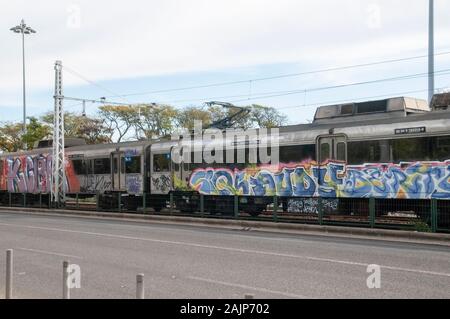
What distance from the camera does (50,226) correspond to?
1906cm

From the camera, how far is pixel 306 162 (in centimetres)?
1897

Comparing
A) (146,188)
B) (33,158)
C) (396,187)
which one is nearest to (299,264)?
(396,187)

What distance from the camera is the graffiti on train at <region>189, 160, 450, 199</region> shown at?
16.0 meters

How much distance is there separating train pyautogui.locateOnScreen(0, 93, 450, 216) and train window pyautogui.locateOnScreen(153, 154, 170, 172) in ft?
0.14

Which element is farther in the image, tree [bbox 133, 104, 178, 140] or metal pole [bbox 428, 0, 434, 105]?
tree [bbox 133, 104, 178, 140]

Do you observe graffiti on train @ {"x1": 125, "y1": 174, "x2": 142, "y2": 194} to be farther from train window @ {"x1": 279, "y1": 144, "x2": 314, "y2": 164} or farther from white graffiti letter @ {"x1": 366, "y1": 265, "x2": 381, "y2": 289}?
white graffiti letter @ {"x1": 366, "y1": 265, "x2": 381, "y2": 289}

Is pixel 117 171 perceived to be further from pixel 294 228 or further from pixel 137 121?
pixel 137 121

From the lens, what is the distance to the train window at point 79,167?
2906 cm

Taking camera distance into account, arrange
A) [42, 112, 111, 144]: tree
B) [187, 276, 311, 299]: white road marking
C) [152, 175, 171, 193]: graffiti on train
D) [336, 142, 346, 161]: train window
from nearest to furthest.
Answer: [187, 276, 311, 299]: white road marking, [336, 142, 346, 161]: train window, [152, 175, 171, 193]: graffiti on train, [42, 112, 111, 144]: tree

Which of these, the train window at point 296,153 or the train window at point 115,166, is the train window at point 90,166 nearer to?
Answer: the train window at point 115,166

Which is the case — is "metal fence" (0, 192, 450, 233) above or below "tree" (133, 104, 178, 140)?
below

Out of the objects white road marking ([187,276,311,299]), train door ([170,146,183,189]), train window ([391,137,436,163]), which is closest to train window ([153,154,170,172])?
train door ([170,146,183,189])
